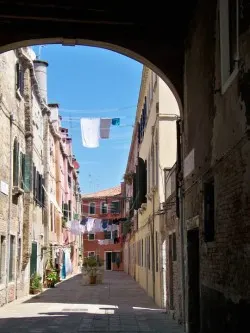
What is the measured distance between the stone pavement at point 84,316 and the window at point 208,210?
161 inches

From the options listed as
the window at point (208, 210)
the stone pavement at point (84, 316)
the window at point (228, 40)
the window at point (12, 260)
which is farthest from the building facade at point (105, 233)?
the window at point (228, 40)

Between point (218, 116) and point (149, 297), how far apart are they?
15.9 meters

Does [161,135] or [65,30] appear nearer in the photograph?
[65,30]

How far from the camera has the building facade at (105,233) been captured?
71.9m

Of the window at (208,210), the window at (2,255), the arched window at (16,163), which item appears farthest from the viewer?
the arched window at (16,163)

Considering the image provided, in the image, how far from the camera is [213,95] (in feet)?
28.1

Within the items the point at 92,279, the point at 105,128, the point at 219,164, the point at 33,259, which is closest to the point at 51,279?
the point at 33,259

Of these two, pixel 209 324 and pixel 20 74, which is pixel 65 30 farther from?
pixel 20 74

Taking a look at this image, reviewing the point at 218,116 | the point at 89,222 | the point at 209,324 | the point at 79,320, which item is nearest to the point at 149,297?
the point at 79,320

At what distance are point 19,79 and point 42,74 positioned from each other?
418 inches

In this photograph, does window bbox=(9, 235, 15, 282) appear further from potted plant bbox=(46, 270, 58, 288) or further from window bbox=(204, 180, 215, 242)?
window bbox=(204, 180, 215, 242)

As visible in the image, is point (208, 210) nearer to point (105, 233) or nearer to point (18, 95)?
point (18, 95)

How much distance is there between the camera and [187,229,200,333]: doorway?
438 inches

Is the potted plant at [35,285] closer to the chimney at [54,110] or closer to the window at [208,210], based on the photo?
the window at [208,210]
